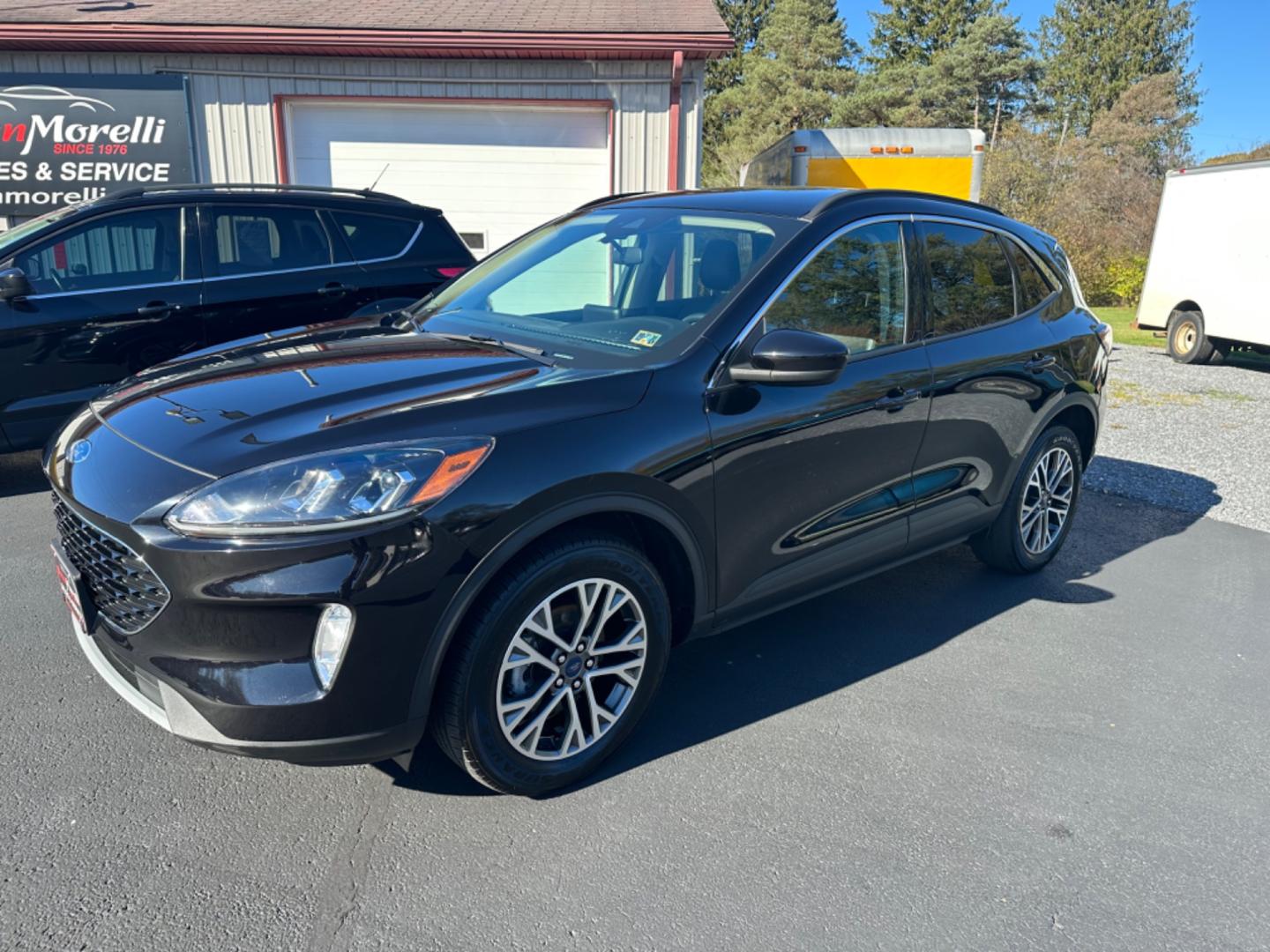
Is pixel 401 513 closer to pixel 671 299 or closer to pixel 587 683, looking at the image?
pixel 587 683

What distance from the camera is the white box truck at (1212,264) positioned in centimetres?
1207

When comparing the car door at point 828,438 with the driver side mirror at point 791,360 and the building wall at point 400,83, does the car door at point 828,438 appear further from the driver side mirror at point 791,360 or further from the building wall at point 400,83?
the building wall at point 400,83

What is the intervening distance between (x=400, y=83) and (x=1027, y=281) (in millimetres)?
8220

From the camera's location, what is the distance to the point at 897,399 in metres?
3.68

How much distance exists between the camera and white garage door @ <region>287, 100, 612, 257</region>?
10797 millimetres

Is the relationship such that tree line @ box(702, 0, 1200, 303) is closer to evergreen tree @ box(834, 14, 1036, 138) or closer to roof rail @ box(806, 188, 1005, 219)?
evergreen tree @ box(834, 14, 1036, 138)

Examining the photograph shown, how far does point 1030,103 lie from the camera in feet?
168

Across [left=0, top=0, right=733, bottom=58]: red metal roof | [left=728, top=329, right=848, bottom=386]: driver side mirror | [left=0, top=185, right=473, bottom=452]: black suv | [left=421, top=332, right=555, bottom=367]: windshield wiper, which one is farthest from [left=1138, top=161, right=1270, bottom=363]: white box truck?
[left=421, top=332, right=555, bottom=367]: windshield wiper

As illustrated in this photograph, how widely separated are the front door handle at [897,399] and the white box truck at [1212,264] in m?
10.6

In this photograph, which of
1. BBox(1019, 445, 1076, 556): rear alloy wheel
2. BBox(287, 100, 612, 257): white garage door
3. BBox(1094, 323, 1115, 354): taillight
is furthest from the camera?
BBox(287, 100, 612, 257): white garage door

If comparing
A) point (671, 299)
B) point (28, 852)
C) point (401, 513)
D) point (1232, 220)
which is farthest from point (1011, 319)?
point (1232, 220)

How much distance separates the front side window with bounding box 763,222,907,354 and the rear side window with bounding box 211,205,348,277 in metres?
4.00

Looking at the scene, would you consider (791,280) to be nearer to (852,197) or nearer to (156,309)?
(852,197)

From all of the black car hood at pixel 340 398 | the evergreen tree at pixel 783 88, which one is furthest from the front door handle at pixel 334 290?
the evergreen tree at pixel 783 88
